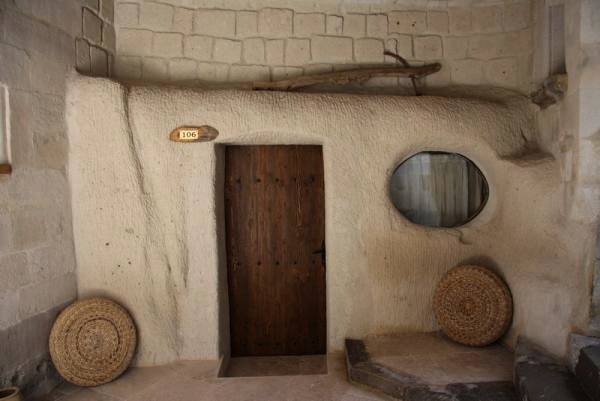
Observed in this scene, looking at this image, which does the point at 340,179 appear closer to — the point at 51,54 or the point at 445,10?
the point at 445,10

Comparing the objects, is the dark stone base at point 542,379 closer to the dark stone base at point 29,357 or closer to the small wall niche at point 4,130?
the dark stone base at point 29,357

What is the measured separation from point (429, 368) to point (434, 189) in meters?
1.50

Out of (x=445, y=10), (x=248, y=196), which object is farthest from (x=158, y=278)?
(x=445, y=10)

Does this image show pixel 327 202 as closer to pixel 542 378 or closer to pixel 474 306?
pixel 474 306

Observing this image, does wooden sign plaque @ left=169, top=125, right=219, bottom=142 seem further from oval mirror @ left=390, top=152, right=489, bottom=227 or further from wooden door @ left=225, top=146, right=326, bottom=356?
oval mirror @ left=390, top=152, right=489, bottom=227

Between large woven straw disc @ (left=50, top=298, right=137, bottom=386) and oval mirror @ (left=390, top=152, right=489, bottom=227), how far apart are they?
93.8 inches

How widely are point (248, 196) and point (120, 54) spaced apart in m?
1.54

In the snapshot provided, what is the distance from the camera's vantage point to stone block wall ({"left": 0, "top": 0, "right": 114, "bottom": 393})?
2355mm

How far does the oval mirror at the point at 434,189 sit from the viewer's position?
3.48 metres

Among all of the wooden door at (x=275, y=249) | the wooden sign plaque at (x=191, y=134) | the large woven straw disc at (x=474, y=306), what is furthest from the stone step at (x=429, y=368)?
the wooden sign plaque at (x=191, y=134)

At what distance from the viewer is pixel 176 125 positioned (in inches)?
116

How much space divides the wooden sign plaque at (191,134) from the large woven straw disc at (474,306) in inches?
82.8

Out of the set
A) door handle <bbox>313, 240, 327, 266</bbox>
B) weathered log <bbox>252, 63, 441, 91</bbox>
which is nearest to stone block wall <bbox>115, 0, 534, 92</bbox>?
weathered log <bbox>252, 63, 441, 91</bbox>

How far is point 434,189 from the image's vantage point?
348 cm
